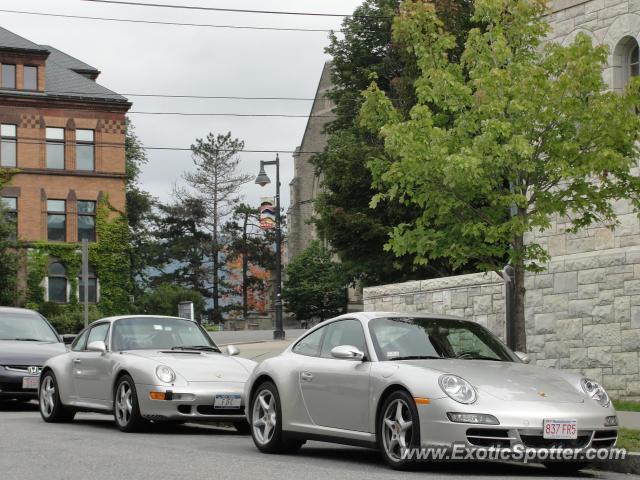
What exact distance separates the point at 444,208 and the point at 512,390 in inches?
242

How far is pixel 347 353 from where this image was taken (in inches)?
416

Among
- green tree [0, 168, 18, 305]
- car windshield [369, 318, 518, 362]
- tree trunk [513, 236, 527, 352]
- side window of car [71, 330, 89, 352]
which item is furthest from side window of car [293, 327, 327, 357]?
green tree [0, 168, 18, 305]

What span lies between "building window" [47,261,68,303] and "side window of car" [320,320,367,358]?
147 ft

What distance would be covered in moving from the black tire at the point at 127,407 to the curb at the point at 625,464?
5.77 metres

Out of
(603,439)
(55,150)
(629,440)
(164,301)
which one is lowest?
(629,440)

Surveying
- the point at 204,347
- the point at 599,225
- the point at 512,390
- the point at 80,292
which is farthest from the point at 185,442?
the point at 80,292

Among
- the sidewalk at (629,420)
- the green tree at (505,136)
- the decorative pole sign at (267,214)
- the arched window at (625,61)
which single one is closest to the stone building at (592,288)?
the arched window at (625,61)

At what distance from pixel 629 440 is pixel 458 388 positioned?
248 centimetres

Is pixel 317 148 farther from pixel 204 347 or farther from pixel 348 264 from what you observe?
pixel 204 347

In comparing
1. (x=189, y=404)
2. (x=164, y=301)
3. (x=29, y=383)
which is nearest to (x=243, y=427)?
(x=189, y=404)

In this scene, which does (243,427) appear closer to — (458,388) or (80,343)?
(80,343)

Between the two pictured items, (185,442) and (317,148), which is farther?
(317,148)

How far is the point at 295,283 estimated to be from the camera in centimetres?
6762

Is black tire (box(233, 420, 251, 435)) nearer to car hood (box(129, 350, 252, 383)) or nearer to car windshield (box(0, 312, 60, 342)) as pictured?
car hood (box(129, 350, 252, 383))
